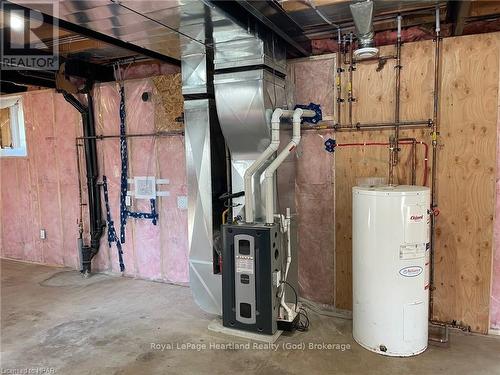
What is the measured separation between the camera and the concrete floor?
99.7 inches

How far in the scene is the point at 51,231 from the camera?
4.94 metres

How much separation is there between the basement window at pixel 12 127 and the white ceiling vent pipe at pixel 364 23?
439 centimetres

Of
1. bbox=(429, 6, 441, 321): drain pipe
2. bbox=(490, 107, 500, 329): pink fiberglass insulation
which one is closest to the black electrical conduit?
bbox=(429, 6, 441, 321): drain pipe

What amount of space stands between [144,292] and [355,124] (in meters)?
2.66

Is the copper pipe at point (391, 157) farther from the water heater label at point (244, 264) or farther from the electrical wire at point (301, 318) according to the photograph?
the water heater label at point (244, 264)

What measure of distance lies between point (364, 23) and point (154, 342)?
271 cm

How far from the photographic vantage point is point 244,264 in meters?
2.83

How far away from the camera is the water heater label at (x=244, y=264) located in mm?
2807

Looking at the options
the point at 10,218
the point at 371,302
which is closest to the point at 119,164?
the point at 10,218

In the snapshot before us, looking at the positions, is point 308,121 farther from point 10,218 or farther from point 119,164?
point 10,218

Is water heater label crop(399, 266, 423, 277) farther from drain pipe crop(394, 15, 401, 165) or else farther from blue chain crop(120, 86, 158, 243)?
blue chain crop(120, 86, 158, 243)

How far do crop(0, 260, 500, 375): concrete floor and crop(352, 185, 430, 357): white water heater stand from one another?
16 centimetres

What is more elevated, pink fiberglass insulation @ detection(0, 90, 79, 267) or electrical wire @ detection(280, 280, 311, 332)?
pink fiberglass insulation @ detection(0, 90, 79, 267)

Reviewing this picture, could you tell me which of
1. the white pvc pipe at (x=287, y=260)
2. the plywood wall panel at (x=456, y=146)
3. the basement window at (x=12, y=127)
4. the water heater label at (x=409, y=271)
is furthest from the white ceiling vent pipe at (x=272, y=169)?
the basement window at (x=12, y=127)
